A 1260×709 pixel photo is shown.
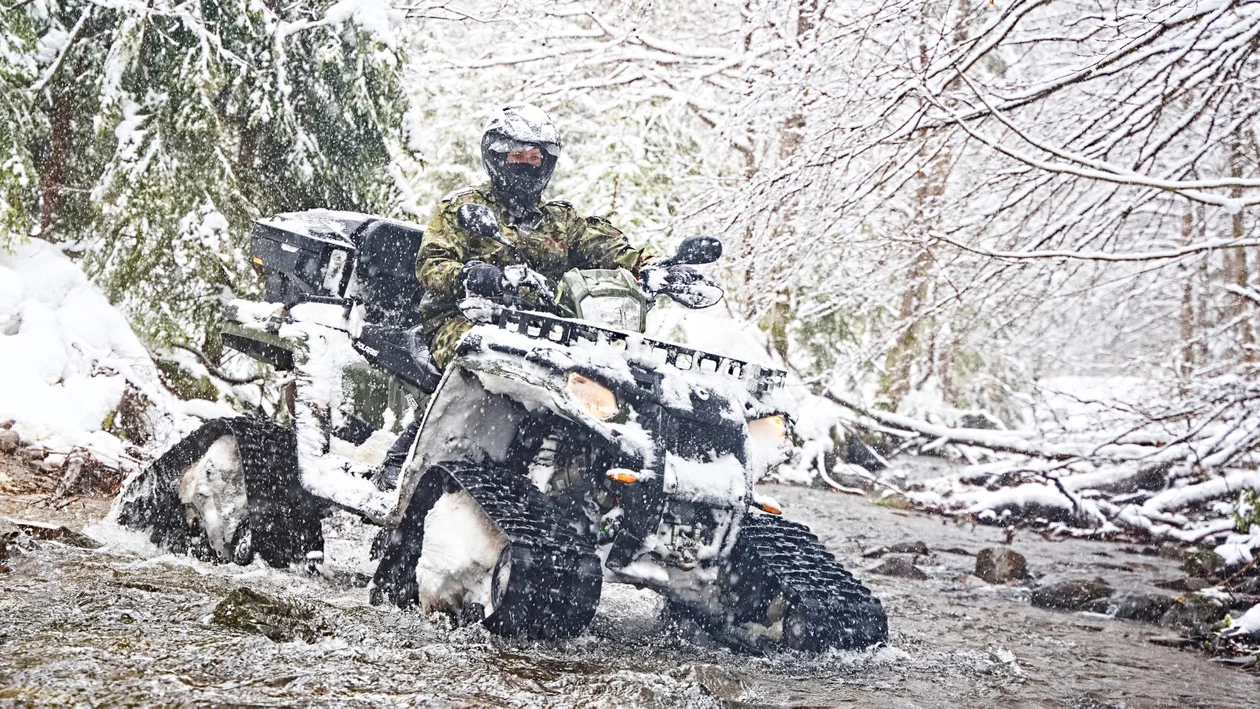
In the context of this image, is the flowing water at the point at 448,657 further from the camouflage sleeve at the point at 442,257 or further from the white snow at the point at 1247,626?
the camouflage sleeve at the point at 442,257

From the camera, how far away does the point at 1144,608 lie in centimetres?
675

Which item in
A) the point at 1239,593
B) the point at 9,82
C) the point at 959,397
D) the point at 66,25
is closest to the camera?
the point at 1239,593

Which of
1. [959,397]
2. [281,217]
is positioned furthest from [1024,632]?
[959,397]

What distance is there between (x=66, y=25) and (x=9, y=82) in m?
0.84

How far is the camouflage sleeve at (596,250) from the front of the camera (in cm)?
557

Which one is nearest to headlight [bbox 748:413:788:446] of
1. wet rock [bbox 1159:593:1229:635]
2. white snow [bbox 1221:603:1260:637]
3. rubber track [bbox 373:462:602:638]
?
rubber track [bbox 373:462:602:638]

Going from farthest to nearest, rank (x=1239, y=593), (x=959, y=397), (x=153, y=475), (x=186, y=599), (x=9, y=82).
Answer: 1. (x=959, y=397)
2. (x=9, y=82)
3. (x=1239, y=593)
4. (x=153, y=475)
5. (x=186, y=599)

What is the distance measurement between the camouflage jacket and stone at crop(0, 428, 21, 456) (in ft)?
10.4

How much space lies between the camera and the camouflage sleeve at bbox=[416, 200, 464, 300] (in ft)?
16.1

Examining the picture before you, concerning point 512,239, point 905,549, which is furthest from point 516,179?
point 905,549

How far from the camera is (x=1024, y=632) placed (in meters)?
5.95

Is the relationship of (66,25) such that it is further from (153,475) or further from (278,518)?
(278,518)

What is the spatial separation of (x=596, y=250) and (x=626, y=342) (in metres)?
1.29

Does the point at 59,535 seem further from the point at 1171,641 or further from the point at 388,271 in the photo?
the point at 1171,641
